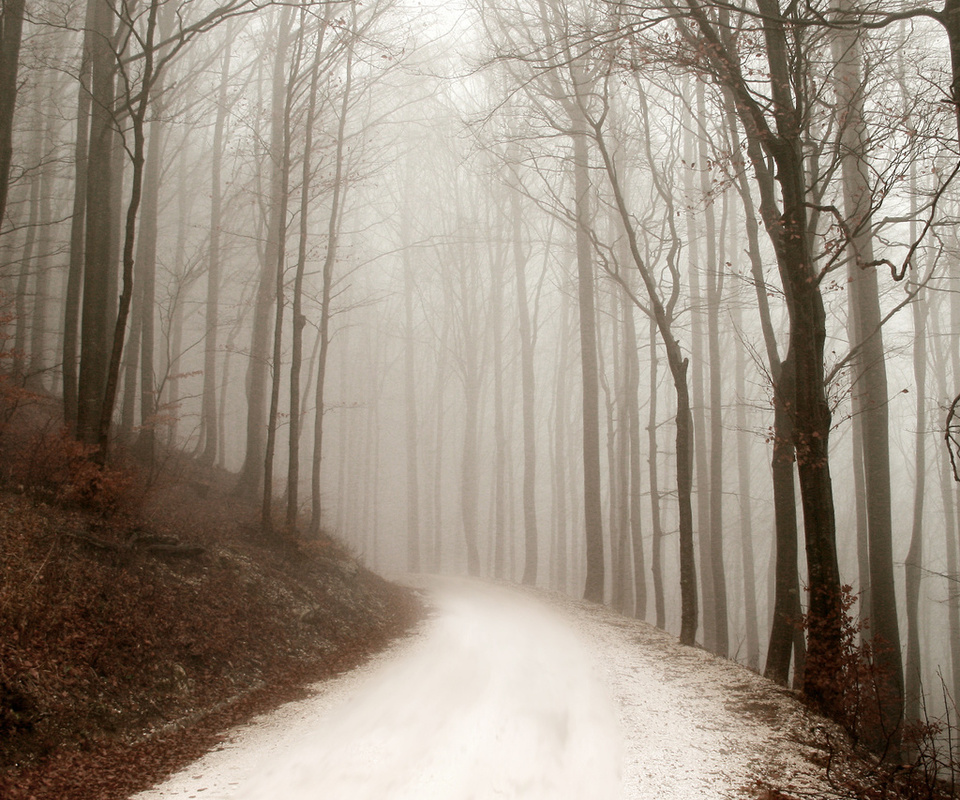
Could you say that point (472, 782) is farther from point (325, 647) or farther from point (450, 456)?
point (450, 456)

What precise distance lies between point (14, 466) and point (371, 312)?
97.7 feet

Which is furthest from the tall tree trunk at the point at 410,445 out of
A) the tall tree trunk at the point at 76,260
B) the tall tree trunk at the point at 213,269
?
the tall tree trunk at the point at 76,260

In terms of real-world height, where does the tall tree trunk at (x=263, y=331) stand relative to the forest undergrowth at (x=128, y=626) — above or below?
above

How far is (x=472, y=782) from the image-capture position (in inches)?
163

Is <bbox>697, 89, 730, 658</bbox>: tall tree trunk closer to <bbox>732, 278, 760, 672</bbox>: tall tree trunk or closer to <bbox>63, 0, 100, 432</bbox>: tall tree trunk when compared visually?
<bbox>732, 278, 760, 672</bbox>: tall tree trunk

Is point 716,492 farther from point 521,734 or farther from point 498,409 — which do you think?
point 498,409

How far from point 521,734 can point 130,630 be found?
346 cm

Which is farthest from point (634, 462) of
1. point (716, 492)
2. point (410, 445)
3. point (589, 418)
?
point (410, 445)

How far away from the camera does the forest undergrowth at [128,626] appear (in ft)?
13.9

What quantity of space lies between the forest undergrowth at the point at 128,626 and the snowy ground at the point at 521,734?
1.61ft

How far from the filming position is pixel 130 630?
18.0ft

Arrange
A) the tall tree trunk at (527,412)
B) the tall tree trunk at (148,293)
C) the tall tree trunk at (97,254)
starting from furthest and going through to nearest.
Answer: the tall tree trunk at (527,412), the tall tree trunk at (148,293), the tall tree trunk at (97,254)

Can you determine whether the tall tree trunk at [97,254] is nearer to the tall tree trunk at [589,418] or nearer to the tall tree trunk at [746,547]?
the tall tree trunk at [589,418]

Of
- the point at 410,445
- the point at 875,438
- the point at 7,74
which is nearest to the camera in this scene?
the point at 7,74
